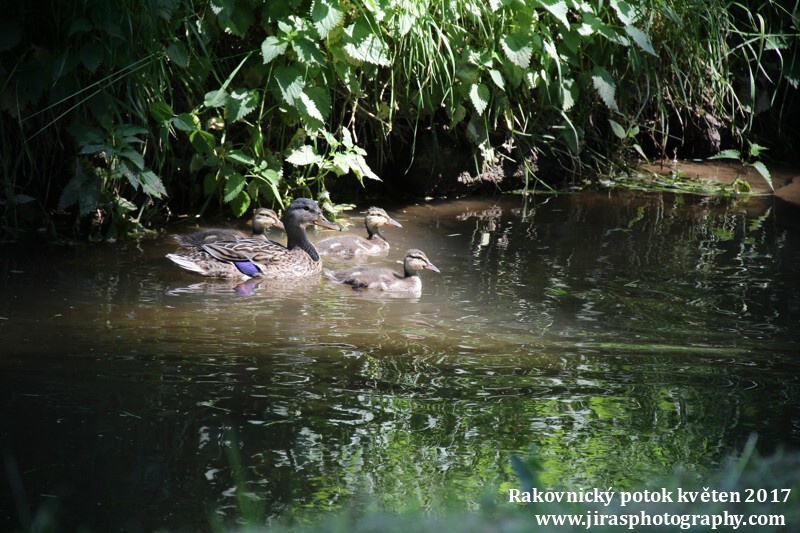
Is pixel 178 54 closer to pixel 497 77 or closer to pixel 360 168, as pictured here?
pixel 360 168

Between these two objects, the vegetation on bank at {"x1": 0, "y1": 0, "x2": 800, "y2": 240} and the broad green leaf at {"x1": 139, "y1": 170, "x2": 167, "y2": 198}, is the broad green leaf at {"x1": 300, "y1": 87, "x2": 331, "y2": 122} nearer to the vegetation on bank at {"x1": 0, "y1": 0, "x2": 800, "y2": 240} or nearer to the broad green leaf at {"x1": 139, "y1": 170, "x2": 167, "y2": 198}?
the vegetation on bank at {"x1": 0, "y1": 0, "x2": 800, "y2": 240}

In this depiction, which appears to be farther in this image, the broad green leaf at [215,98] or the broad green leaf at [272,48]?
the broad green leaf at [215,98]

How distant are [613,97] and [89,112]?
4912mm

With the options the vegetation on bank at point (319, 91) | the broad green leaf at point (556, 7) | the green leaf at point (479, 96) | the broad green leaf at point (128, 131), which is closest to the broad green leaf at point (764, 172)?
the vegetation on bank at point (319, 91)

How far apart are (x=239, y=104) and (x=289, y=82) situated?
1.45ft

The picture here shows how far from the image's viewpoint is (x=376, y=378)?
15.4 feet

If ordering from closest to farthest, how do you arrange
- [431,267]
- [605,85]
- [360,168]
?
1. [431,267]
2. [360,168]
3. [605,85]

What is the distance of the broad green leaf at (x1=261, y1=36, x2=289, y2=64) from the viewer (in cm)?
757

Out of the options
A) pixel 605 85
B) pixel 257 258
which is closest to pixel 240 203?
pixel 257 258

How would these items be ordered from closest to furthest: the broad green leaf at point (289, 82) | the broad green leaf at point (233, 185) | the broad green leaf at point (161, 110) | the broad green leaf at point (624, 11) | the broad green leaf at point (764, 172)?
the broad green leaf at point (161, 110) < the broad green leaf at point (289, 82) < the broad green leaf at point (233, 185) < the broad green leaf at point (624, 11) < the broad green leaf at point (764, 172)

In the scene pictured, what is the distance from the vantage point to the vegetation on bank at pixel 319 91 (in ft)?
24.0

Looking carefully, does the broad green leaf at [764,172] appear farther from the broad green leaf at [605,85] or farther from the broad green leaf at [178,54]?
the broad green leaf at [178,54]

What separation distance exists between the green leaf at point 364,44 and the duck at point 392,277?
195cm

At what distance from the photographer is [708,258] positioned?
7.51 metres
